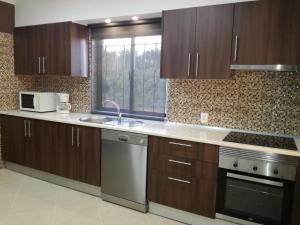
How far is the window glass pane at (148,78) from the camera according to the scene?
3.21 m

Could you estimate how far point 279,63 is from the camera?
222 centimetres

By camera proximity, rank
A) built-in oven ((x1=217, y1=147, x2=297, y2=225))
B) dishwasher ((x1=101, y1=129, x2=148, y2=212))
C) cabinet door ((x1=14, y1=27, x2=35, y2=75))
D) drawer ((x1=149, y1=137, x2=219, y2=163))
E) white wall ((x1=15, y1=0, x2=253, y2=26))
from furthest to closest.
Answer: cabinet door ((x1=14, y1=27, x2=35, y2=75)) < white wall ((x1=15, y1=0, x2=253, y2=26)) < dishwasher ((x1=101, y1=129, x2=148, y2=212)) < drawer ((x1=149, y1=137, x2=219, y2=163)) < built-in oven ((x1=217, y1=147, x2=297, y2=225))

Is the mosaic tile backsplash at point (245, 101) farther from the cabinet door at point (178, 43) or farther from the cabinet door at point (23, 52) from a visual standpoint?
the cabinet door at point (23, 52)

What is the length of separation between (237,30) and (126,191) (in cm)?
199

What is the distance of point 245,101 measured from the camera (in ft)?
8.79

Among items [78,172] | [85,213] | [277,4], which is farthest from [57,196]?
[277,4]

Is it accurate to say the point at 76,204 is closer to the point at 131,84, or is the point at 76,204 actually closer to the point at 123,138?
the point at 123,138

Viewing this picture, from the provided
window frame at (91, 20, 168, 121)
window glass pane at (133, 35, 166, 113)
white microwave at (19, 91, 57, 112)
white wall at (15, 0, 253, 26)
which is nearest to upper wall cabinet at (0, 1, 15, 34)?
white wall at (15, 0, 253, 26)

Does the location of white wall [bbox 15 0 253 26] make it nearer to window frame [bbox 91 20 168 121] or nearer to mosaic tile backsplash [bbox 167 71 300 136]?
window frame [bbox 91 20 168 121]

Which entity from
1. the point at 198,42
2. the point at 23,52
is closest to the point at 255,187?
the point at 198,42

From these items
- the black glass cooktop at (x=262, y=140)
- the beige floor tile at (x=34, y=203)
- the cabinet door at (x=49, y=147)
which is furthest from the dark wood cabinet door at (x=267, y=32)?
the beige floor tile at (x=34, y=203)

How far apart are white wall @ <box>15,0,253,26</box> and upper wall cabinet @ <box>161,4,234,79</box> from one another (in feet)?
0.49

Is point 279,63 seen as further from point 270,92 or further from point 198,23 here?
point 198,23

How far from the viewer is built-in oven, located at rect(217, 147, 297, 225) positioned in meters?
2.04
